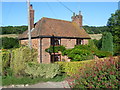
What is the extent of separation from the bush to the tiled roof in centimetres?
1407

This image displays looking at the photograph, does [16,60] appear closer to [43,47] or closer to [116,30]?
[43,47]

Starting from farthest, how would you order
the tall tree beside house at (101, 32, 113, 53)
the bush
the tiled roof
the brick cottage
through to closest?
the tall tree beside house at (101, 32, 113, 53) < the tiled roof < the brick cottage < the bush

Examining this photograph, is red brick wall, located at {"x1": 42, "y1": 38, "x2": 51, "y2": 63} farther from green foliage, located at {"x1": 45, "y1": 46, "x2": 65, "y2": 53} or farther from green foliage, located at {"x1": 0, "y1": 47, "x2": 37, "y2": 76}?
green foliage, located at {"x1": 0, "y1": 47, "x2": 37, "y2": 76}


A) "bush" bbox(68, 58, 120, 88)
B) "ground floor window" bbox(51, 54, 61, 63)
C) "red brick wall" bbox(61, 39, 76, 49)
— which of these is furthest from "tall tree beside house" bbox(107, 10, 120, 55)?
"ground floor window" bbox(51, 54, 61, 63)

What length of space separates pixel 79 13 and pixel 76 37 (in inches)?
256

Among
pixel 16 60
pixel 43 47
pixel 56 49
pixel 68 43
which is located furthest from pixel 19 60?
pixel 68 43

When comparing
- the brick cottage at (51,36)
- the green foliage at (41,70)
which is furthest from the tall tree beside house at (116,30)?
the brick cottage at (51,36)

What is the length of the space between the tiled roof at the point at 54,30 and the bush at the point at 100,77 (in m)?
14.1

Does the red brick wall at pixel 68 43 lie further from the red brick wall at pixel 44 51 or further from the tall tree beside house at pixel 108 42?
the tall tree beside house at pixel 108 42

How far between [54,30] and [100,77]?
55.5ft

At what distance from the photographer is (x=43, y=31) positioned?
1831cm

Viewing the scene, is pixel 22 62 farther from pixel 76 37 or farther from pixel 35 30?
pixel 76 37

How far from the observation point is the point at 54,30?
20.0 meters

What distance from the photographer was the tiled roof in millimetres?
18450
